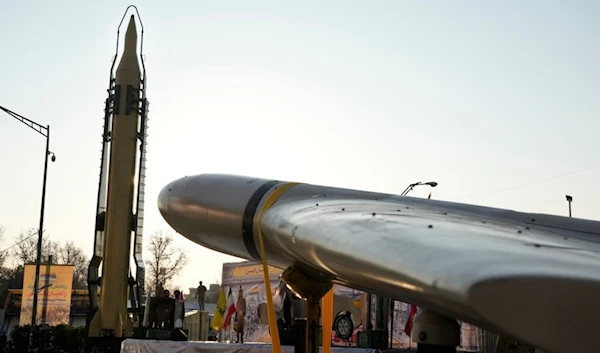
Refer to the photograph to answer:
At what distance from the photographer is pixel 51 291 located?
30.4m

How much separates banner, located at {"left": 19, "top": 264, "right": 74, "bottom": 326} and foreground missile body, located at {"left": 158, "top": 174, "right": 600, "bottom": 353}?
24.6 m

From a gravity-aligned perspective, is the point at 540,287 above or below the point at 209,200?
below

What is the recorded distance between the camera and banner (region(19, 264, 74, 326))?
30.0 m

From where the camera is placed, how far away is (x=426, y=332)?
Result: 4105 millimetres

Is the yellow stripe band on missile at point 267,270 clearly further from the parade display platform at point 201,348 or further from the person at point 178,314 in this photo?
the person at point 178,314

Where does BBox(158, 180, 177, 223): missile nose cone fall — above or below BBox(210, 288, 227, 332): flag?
above

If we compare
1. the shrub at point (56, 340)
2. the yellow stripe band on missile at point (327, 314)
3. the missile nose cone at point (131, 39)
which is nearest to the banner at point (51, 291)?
the shrub at point (56, 340)

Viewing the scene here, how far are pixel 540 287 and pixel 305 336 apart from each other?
518 centimetres

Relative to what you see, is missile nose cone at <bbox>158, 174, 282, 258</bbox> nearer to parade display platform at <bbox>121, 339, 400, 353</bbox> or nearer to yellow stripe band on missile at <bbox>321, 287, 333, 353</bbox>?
yellow stripe band on missile at <bbox>321, 287, 333, 353</bbox>

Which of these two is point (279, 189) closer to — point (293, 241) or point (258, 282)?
point (293, 241)

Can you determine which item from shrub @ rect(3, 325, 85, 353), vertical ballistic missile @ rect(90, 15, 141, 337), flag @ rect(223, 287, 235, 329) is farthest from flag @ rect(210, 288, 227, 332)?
vertical ballistic missile @ rect(90, 15, 141, 337)

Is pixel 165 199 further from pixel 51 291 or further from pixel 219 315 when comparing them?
pixel 51 291

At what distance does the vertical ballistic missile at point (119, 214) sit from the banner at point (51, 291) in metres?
10.6

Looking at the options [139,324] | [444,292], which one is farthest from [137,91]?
[444,292]
